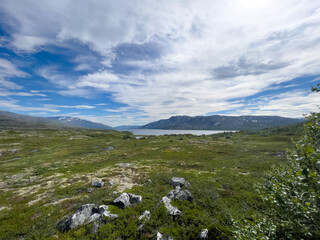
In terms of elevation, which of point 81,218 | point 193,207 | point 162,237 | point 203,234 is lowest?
point 81,218

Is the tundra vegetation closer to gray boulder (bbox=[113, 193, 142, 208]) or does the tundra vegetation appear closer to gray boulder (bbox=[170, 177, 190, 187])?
gray boulder (bbox=[113, 193, 142, 208])

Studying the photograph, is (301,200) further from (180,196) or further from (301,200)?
(180,196)

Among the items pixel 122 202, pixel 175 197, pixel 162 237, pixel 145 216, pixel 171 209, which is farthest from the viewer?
pixel 175 197

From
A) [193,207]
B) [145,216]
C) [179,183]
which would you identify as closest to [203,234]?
[193,207]

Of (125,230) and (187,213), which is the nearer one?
(125,230)

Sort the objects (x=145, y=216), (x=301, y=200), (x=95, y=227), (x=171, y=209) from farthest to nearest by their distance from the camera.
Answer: (x=171, y=209)
(x=145, y=216)
(x=95, y=227)
(x=301, y=200)

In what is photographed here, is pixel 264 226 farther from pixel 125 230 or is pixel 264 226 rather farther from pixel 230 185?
pixel 230 185

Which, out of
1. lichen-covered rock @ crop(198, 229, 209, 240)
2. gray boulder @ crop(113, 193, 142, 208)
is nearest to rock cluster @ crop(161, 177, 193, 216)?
lichen-covered rock @ crop(198, 229, 209, 240)

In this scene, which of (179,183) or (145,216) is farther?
(179,183)

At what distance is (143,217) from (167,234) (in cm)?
266

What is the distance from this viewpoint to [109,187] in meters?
20.3

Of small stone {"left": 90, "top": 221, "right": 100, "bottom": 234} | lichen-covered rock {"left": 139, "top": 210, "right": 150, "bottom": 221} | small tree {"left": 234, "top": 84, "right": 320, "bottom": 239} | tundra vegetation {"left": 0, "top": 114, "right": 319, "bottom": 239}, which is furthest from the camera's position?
lichen-covered rock {"left": 139, "top": 210, "right": 150, "bottom": 221}

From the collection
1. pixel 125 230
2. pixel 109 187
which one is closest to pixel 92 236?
pixel 125 230

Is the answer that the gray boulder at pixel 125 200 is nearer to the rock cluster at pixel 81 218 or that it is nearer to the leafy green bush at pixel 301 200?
the rock cluster at pixel 81 218
